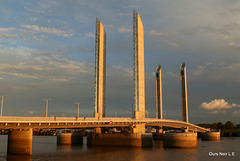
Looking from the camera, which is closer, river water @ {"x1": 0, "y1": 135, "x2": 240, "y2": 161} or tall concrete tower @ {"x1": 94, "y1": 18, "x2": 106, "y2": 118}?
river water @ {"x1": 0, "y1": 135, "x2": 240, "y2": 161}

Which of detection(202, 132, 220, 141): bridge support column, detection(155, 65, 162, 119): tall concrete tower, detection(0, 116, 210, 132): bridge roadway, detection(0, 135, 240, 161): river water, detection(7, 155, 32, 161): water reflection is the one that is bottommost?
detection(202, 132, 220, 141): bridge support column

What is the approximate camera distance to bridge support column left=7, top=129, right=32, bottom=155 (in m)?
55.7

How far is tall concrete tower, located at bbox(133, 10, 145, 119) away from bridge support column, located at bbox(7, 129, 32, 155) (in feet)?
136

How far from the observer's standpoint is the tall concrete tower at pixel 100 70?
9975 centimetres

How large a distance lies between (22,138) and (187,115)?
97655 millimetres

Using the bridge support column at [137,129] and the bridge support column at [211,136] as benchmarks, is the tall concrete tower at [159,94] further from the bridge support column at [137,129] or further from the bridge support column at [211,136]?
the bridge support column at [137,129]

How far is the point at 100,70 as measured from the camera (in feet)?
336

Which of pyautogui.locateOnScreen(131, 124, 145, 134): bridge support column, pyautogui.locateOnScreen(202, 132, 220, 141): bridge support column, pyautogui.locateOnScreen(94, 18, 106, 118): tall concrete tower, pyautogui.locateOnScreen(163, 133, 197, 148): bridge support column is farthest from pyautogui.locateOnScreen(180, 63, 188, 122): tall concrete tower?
pyautogui.locateOnScreen(163, 133, 197, 148): bridge support column

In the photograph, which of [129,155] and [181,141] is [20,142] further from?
[181,141]

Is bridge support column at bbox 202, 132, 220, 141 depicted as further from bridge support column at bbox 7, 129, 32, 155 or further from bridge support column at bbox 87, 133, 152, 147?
bridge support column at bbox 7, 129, 32, 155

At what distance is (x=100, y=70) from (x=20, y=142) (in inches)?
1989

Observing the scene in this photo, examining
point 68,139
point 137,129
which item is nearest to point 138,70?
point 137,129

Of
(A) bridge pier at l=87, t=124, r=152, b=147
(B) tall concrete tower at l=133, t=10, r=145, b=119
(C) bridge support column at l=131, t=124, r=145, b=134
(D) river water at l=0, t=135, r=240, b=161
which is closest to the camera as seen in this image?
(D) river water at l=0, t=135, r=240, b=161

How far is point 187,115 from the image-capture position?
138m
